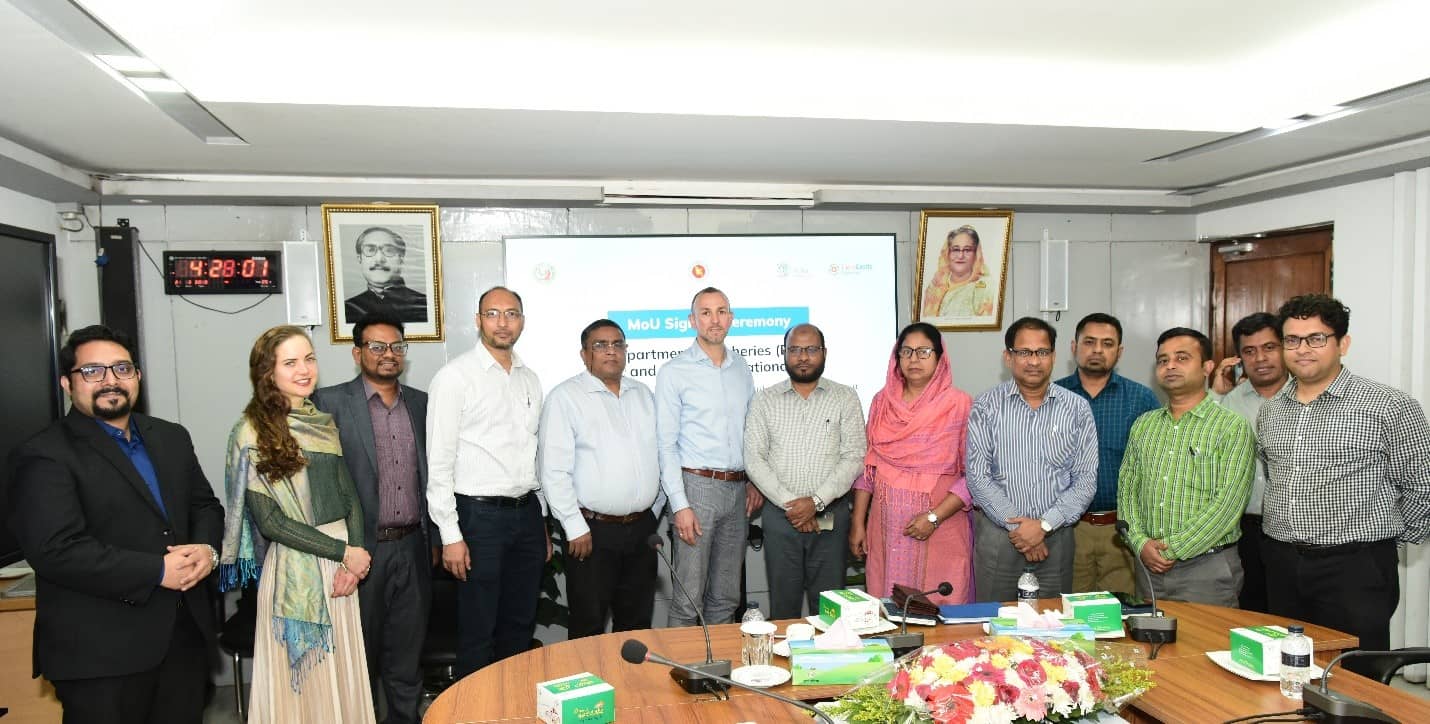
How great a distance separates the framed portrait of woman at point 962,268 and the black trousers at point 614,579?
2332mm

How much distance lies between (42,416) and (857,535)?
3.72 m

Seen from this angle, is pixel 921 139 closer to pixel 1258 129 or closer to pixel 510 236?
pixel 1258 129

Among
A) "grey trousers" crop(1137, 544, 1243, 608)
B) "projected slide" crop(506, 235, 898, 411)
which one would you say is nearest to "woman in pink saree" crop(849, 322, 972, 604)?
"grey trousers" crop(1137, 544, 1243, 608)

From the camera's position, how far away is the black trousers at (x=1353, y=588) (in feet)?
9.53

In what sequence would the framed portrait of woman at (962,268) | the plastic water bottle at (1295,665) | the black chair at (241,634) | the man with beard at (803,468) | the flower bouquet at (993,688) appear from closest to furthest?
the flower bouquet at (993,688) → the plastic water bottle at (1295,665) → the black chair at (241,634) → the man with beard at (803,468) → the framed portrait of woman at (962,268)

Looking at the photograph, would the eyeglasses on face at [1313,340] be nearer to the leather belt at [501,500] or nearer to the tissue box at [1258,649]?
the tissue box at [1258,649]

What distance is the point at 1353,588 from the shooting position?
9.55ft

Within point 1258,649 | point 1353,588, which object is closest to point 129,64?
point 1258,649

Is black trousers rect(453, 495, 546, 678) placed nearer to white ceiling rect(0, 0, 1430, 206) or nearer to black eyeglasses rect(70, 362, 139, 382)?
black eyeglasses rect(70, 362, 139, 382)

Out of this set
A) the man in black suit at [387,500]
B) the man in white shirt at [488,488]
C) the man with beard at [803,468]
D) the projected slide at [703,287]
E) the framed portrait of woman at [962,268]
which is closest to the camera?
the man in black suit at [387,500]

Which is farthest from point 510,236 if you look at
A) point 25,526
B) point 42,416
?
point 25,526

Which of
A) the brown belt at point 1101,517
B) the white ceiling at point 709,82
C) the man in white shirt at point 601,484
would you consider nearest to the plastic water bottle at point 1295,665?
the brown belt at point 1101,517

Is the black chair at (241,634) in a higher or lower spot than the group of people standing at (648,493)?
lower

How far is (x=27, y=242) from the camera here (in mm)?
3912
